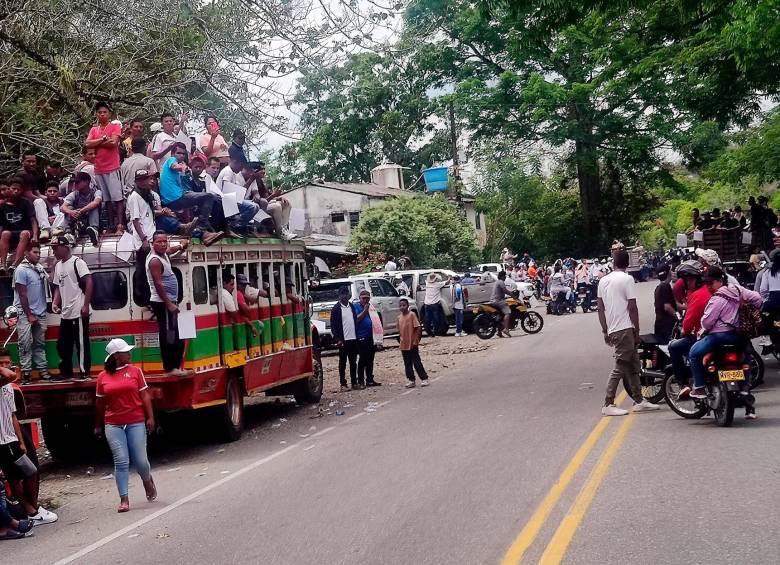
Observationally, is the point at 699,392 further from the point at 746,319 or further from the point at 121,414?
the point at 121,414

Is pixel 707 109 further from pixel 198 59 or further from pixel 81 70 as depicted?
pixel 81 70

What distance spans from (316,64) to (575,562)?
10396 mm

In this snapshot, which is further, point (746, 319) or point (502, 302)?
point (502, 302)

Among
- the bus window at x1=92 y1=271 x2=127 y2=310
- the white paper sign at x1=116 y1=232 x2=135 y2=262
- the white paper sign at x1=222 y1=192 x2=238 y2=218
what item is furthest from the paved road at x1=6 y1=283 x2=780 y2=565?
the white paper sign at x1=222 y1=192 x2=238 y2=218

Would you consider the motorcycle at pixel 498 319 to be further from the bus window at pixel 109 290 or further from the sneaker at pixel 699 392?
the sneaker at pixel 699 392

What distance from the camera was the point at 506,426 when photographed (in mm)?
12391

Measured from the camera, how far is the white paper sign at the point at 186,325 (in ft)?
40.3

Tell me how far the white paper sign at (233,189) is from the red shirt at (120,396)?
4972 mm

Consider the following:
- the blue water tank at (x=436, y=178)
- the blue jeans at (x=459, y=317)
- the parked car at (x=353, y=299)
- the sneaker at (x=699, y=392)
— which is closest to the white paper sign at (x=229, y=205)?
the sneaker at (x=699, y=392)

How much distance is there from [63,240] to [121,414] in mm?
3543

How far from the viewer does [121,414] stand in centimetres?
974

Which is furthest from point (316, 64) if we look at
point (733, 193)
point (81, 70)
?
point (733, 193)

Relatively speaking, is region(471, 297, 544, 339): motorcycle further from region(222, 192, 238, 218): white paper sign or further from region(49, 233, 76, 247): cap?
region(49, 233, 76, 247): cap

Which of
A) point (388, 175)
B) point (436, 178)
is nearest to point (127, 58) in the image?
point (436, 178)
